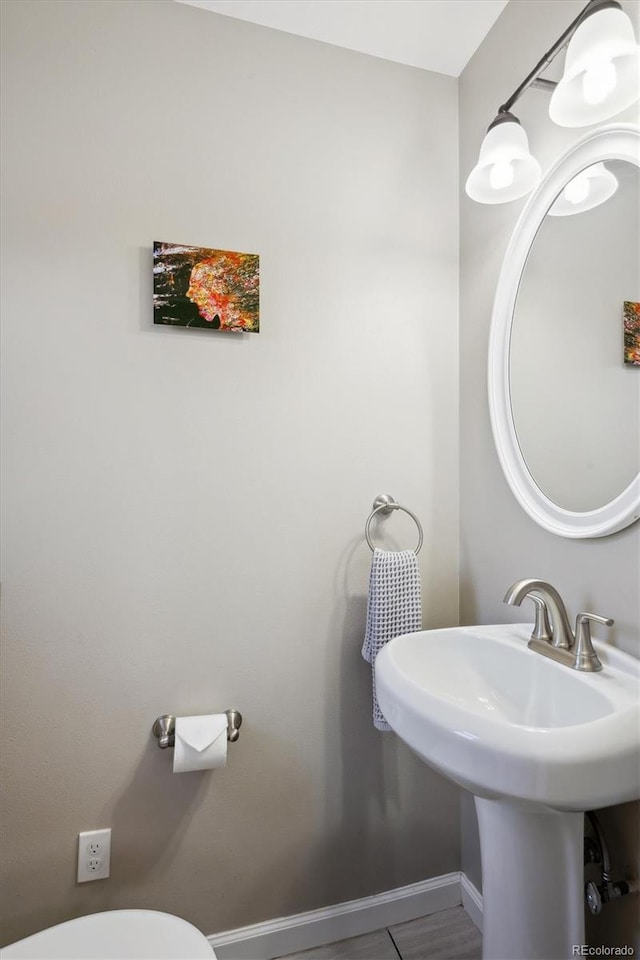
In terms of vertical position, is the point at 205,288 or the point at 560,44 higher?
the point at 560,44

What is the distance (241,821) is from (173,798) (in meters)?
0.19

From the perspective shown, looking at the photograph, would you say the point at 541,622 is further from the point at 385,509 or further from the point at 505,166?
the point at 505,166

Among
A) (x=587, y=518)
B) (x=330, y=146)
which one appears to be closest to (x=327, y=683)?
(x=587, y=518)

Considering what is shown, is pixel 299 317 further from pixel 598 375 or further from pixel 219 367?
pixel 598 375

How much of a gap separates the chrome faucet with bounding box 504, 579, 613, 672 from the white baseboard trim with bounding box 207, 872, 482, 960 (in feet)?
2.86

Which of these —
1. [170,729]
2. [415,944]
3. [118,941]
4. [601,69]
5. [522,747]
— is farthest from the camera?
[415,944]

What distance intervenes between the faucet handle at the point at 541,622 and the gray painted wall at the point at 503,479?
0.23ft

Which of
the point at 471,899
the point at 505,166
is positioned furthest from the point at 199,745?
the point at 505,166

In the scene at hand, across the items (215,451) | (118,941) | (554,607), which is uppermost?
(215,451)

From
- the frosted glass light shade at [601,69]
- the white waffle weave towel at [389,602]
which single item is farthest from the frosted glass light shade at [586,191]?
the white waffle weave towel at [389,602]

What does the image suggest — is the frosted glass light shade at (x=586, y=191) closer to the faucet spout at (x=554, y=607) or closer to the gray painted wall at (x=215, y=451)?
the gray painted wall at (x=215, y=451)

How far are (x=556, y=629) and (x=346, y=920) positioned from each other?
1039mm

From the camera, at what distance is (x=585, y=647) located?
0.98 metres

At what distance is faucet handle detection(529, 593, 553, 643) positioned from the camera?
3.59 feet
